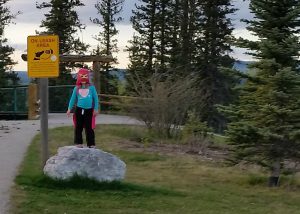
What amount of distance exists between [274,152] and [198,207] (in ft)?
9.35

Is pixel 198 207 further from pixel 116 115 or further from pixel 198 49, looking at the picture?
pixel 198 49

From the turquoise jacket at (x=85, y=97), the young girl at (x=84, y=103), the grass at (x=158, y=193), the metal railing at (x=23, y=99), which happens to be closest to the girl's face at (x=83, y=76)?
the young girl at (x=84, y=103)

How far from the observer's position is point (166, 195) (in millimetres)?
8727

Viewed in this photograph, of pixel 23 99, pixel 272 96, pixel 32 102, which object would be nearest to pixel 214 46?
pixel 23 99

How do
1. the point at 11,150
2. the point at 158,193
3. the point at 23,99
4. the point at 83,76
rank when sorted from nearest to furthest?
the point at 158,193 < the point at 83,76 < the point at 11,150 < the point at 23,99

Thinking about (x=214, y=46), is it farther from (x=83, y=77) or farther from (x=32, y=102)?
(x=83, y=77)

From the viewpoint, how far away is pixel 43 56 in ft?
31.1

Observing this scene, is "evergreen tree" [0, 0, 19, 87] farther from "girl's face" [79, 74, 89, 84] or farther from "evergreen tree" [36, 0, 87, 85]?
"girl's face" [79, 74, 89, 84]

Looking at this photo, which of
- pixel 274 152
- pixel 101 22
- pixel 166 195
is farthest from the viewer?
pixel 101 22

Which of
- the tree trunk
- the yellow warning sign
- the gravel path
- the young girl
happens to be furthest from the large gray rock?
the tree trunk

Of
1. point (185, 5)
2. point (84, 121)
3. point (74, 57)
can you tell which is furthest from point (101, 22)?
point (84, 121)

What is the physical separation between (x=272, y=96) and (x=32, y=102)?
15.5 meters

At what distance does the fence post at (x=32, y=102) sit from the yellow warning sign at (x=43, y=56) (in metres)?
14.4

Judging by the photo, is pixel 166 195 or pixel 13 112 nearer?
pixel 166 195
